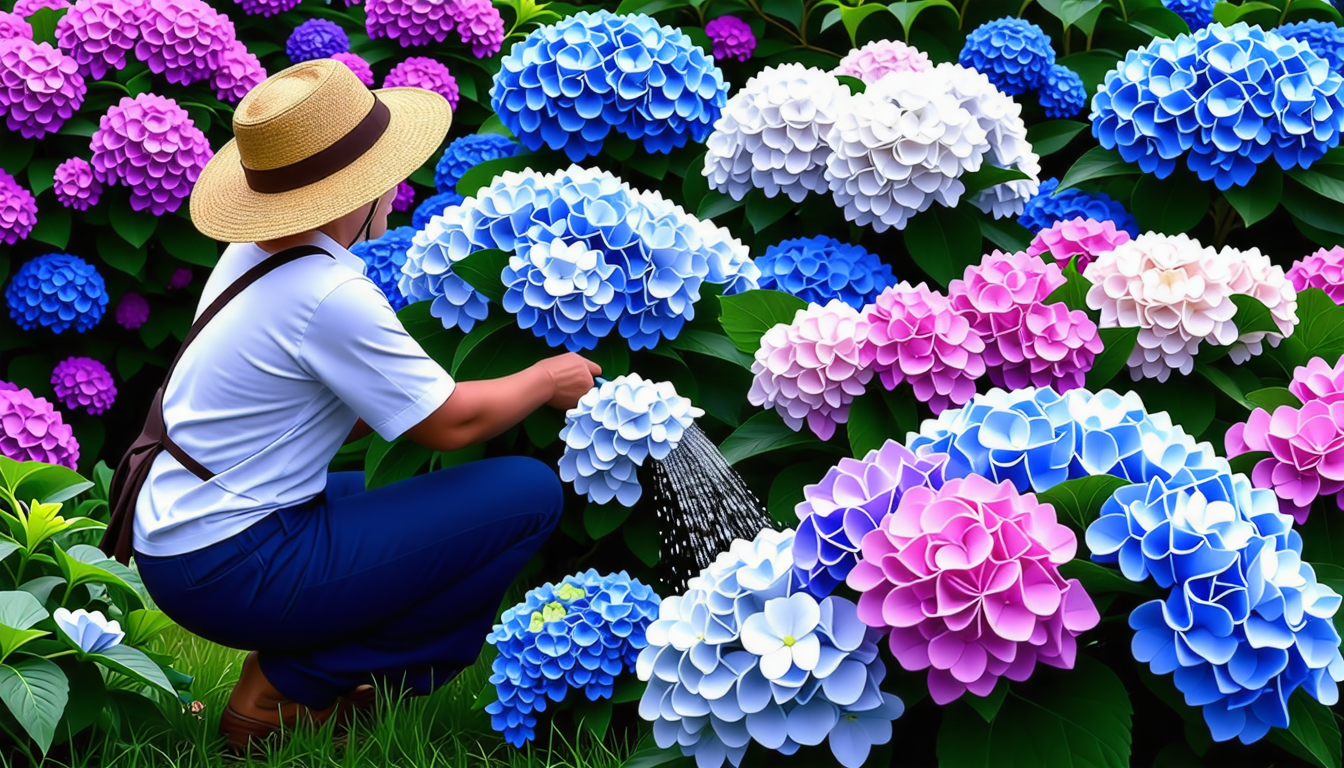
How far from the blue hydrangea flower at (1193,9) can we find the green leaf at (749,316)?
224 cm

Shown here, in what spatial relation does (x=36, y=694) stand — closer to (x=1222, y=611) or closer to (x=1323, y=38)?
(x=1222, y=611)

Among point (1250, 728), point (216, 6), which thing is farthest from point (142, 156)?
point (1250, 728)

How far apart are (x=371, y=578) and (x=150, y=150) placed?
181 cm

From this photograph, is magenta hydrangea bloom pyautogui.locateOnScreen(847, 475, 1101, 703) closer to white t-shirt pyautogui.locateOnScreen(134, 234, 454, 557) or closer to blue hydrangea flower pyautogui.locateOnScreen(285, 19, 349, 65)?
white t-shirt pyautogui.locateOnScreen(134, 234, 454, 557)

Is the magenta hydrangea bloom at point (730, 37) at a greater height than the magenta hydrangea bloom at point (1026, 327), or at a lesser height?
lesser

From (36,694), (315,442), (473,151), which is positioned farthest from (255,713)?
(473,151)

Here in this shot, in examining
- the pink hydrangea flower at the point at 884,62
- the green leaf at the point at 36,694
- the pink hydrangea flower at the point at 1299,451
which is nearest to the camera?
the pink hydrangea flower at the point at 1299,451

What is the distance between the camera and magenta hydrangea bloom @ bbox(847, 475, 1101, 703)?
1311 millimetres

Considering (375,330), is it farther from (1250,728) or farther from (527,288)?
(1250,728)

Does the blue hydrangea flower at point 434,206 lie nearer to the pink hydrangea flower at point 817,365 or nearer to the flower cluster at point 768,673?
the pink hydrangea flower at point 817,365

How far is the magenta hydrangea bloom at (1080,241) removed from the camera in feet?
8.61

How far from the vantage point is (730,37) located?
12.6 ft

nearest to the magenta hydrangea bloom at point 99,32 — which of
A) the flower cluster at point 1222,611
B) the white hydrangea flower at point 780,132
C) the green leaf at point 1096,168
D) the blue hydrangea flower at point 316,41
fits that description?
the blue hydrangea flower at point 316,41

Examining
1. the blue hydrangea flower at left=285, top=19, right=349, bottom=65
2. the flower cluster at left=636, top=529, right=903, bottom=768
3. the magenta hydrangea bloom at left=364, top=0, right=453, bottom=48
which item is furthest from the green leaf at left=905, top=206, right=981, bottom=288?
the blue hydrangea flower at left=285, top=19, right=349, bottom=65
